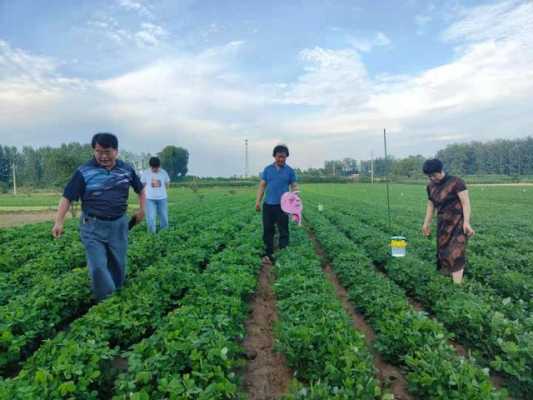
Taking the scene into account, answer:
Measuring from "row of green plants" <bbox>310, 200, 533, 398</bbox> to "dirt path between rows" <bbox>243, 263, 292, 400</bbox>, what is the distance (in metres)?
2.11

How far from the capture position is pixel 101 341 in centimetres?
343

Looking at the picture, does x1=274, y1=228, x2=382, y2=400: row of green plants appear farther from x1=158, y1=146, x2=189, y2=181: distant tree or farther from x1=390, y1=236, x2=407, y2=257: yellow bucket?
x1=158, y1=146, x2=189, y2=181: distant tree

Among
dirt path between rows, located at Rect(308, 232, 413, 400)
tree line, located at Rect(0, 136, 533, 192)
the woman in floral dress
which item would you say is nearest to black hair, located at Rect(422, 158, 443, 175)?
the woman in floral dress

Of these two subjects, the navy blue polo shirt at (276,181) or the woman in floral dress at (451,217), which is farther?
the navy blue polo shirt at (276,181)

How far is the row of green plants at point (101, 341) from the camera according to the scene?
2543mm

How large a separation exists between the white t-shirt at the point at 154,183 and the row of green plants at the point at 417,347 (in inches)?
237

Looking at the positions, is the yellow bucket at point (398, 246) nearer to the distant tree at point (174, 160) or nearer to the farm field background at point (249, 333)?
the farm field background at point (249, 333)

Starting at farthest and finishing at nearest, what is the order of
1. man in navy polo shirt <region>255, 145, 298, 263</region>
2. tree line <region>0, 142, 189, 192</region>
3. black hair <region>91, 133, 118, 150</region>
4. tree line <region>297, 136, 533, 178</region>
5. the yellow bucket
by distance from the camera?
1. tree line <region>297, 136, 533, 178</region>
2. tree line <region>0, 142, 189, 192</region>
3. man in navy polo shirt <region>255, 145, 298, 263</region>
4. the yellow bucket
5. black hair <region>91, 133, 118, 150</region>

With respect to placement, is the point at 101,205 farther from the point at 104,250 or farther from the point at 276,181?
the point at 276,181

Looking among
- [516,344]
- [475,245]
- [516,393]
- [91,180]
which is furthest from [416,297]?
[91,180]

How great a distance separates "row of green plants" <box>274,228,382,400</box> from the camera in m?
2.69

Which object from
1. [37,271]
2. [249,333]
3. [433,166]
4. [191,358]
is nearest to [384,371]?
[249,333]

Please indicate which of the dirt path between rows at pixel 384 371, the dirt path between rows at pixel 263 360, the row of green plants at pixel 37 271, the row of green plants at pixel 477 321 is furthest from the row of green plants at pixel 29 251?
the row of green plants at pixel 477 321

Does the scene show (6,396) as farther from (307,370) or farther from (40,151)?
(40,151)
